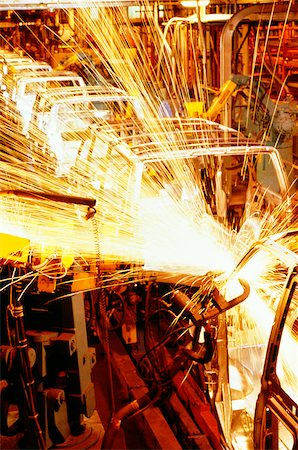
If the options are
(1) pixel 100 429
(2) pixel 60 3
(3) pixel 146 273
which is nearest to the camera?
(1) pixel 100 429

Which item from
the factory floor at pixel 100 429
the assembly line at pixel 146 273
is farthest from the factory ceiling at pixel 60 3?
the factory floor at pixel 100 429

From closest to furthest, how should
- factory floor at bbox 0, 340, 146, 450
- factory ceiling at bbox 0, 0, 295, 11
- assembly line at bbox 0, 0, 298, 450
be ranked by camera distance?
assembly line at bbox 0, 0, 298, 450, factory floor at bbox 0, 340, 146, 450, factory ceiling at bbox 0, 0, 295, 11

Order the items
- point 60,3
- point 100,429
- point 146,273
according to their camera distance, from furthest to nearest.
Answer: point 60,3, point 146,273, point 100,429

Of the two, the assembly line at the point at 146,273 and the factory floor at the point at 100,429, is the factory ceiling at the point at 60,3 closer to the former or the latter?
the assembly line at the point at 146,273

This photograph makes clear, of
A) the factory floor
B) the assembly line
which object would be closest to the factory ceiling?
the assembly line

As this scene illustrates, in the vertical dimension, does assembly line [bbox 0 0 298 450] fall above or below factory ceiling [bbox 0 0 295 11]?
below

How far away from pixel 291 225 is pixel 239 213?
183 centimetres

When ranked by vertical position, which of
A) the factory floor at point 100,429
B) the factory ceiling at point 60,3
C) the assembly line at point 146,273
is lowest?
the factory floor at point 100,429

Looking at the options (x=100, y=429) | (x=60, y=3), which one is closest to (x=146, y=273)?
(x=100, y=429)

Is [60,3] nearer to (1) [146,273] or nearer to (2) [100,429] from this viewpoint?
(1) [146,273]

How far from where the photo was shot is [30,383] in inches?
214

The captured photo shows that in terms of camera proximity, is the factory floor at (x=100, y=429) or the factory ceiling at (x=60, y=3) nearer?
the factory floor at (x=100, y=429)

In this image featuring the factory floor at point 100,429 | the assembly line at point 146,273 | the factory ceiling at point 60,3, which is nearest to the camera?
the assembly line at point 146,273

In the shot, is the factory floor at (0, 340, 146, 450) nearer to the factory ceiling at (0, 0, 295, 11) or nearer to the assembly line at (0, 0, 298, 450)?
the assembly line at (0, 0, 298, 450)
